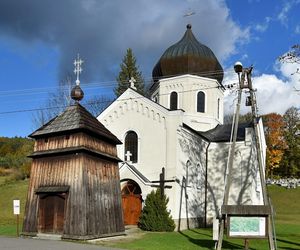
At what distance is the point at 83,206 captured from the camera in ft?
68.6

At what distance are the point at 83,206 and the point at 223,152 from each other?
13831 millimetres

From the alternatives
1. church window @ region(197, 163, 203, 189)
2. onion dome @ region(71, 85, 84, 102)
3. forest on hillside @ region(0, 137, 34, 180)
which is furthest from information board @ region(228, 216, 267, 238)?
forest on hillside @ region(0, 137, 34, 180)

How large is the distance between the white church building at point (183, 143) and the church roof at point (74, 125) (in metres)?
5.95

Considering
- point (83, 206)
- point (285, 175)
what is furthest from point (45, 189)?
point (285, 175)

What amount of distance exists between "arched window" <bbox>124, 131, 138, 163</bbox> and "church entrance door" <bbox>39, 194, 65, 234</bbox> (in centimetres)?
885

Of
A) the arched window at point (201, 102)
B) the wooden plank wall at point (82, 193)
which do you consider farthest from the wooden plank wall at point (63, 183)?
the arched window at point (201, 102)

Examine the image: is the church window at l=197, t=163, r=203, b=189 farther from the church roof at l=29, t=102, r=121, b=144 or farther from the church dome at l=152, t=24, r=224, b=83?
the church roof at l=29, t=102, r=121, b=144

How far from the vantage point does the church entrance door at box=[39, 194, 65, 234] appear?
21.3m

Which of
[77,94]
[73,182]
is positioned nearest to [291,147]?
[77,94]

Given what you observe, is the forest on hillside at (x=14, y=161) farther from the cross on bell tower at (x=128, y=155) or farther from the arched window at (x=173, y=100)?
the cross on bell tower at (x=128, y=155)

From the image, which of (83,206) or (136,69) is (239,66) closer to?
(83,206)

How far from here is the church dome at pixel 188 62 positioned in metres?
34.6

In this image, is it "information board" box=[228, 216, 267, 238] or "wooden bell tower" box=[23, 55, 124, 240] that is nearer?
"information board" box=[228, 216, 267, 238]

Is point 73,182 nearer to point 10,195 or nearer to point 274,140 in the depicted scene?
point 10,195
